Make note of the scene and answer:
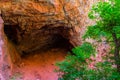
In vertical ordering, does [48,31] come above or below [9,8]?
below

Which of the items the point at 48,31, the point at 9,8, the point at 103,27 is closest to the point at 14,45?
the point at 48,31

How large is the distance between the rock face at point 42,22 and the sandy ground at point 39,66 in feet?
0.82

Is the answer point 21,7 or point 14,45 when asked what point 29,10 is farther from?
point 14,45

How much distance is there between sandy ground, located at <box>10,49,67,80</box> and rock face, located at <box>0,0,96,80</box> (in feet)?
0.82

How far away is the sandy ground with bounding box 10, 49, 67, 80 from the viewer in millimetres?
9586

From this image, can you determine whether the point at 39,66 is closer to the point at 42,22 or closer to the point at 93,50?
→ the point at 42,22

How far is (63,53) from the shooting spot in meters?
10.8

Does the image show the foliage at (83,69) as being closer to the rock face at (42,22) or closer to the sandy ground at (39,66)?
the rock face at (42,22)

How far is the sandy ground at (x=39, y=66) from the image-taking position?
9586 millimetres

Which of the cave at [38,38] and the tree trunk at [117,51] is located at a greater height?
the tree trunk at [117,51]

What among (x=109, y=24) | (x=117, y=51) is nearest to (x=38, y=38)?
(x=117, y=51)

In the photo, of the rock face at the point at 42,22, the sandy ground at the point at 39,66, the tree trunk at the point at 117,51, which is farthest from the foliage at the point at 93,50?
the sandy ground at the point at 39,66

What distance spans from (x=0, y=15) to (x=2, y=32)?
21.9 inches

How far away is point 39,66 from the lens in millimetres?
10156
